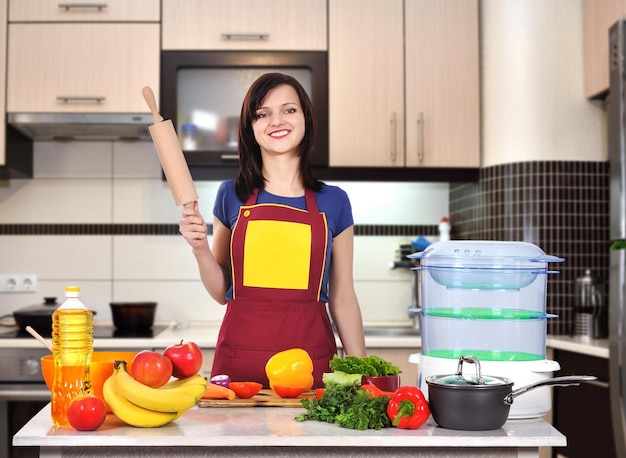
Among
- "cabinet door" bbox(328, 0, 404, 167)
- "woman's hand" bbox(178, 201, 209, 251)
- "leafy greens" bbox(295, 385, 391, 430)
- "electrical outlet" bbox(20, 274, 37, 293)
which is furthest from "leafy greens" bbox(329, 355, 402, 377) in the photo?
"electrical outlet" bbox(20, 274, 37, 293)

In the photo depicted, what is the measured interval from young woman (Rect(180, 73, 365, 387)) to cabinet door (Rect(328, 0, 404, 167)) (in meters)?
1.22

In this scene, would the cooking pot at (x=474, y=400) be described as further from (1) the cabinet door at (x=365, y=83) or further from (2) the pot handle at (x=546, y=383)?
(1) the cabinet door at (x=365, y=83)

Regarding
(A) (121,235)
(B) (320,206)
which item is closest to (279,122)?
(B) (320,206)

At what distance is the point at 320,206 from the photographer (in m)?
2.12

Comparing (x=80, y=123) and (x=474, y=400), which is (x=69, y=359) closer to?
(x=474, y=400)

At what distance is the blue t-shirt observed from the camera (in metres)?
2.12

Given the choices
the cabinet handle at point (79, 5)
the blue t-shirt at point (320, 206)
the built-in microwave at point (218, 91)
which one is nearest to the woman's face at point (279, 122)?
the blue t-shirt at point (320, 206)

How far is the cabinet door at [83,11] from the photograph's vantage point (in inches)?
131

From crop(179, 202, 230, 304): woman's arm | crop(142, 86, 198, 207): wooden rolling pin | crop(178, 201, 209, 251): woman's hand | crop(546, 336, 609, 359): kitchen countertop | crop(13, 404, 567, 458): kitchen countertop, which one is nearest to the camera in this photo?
crop(13, 404, 567, 458): kitchen countertop

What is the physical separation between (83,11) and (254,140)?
1597mm

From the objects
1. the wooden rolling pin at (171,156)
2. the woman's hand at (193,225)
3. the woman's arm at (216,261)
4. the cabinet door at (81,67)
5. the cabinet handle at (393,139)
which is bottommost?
the woman's arm at (216,261)

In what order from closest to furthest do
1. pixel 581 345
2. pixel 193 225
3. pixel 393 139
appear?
pixel 193 225
pixel 581 345
pixel 393 139

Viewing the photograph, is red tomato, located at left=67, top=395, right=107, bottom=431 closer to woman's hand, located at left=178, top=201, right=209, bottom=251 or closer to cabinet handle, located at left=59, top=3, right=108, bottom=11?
woman's hand, located at left=178, top=201, right=209, bottom=251

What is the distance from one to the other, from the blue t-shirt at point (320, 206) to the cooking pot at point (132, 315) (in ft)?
4.04
